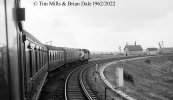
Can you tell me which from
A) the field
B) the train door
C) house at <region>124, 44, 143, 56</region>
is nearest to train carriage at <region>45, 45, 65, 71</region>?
the field

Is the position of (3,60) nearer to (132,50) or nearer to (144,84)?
(144,84)

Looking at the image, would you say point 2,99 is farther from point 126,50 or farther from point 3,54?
point 126,50

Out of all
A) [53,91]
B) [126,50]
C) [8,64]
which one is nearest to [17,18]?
[8,64]

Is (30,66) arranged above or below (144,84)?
above

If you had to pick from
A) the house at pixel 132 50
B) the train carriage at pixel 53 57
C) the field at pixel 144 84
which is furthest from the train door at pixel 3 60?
the house at pixel 132 50

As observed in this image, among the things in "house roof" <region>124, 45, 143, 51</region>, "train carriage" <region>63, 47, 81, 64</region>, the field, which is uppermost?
"house roof" <region>124, 45, 143, 51</region>

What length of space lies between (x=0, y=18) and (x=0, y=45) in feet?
0.73

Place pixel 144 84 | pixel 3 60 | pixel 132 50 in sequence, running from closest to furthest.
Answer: pixel 3 60
pixel 144 84
pixel 132 50

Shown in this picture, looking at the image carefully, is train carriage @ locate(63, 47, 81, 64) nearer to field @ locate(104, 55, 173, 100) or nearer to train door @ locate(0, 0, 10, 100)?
field @ locate(104, 55, 173, 100)

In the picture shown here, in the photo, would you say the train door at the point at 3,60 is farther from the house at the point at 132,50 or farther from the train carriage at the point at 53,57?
the house at the point at 132,50

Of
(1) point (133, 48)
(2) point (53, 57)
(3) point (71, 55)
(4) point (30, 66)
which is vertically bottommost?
(3) point (71, 55)

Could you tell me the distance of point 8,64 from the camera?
238cm

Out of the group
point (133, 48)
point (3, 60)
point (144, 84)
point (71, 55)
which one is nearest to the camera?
point (3, 60)

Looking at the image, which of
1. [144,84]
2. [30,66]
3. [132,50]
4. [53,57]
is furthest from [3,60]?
[132,50]
